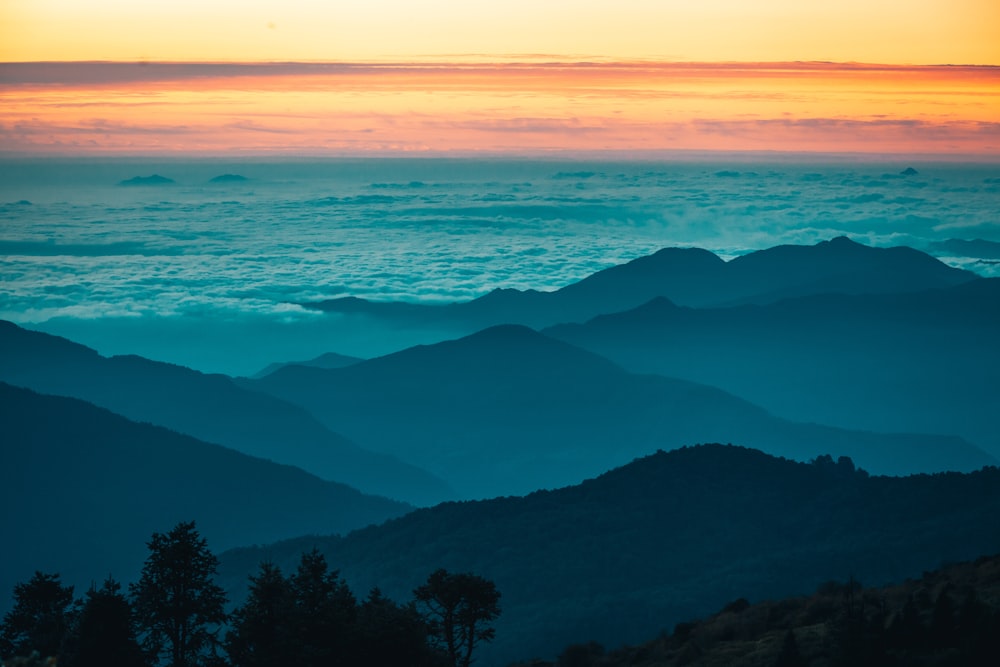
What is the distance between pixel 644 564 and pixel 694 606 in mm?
22185

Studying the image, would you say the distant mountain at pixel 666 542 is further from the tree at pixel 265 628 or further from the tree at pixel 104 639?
the tree at pixel 104 639

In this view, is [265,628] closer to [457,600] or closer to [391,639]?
[391,639]

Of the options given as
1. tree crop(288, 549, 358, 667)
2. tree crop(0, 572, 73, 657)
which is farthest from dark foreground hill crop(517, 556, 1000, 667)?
tree crop(0, 572, 73, 657)

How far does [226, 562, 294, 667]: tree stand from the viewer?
40.4 meters

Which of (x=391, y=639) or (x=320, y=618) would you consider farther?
(x=320, y=618)

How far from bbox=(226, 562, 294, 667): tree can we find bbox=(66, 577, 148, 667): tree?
336 cm

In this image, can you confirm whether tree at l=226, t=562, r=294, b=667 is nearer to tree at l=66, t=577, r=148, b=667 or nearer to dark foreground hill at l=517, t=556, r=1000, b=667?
tree at l=66, t=577, r=148, b=667

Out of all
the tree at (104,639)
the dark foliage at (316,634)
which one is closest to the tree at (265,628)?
the dark foliage at (316,634)

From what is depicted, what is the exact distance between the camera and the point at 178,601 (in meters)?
44.3

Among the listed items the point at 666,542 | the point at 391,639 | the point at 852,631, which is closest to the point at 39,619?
the point at 391,639

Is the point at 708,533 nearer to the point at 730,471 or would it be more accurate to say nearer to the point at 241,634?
the point at 730,471

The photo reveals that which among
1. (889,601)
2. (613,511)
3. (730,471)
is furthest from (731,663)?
(730,471)

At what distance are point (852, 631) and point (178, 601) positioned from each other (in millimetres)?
23547

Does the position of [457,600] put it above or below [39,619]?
below
